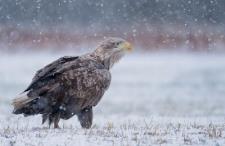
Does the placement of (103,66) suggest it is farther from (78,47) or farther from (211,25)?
(211,25)

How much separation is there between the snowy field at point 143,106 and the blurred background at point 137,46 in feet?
0.11

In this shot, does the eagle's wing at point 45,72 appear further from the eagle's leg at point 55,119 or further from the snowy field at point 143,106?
the snowy field at point 143,106

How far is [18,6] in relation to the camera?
116ft

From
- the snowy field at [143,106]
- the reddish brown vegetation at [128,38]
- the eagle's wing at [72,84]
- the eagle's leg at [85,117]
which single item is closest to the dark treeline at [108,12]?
the reddish brown vegetation at [128,38]

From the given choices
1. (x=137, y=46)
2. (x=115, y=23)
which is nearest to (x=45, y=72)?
(x=137, y=46)

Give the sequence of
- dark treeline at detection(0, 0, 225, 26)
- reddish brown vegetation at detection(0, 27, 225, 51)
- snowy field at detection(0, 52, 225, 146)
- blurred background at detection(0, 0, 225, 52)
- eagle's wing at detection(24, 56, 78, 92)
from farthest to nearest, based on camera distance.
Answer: dark treeline at detection(0, 0, 225, 26), blurred background at detection(0, 0, 225, 52), reddish brown vegetation at detection(0, 27, 225, 51), eagle's wing at detection(24, 56, 78, 92), snowy field at detection(0, 52, 225, 146)

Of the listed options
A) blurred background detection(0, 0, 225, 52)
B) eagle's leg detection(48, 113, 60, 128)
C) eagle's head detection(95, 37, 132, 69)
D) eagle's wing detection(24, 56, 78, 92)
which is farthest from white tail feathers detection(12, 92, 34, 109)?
blurred background detection(0, 0, 225, 52)

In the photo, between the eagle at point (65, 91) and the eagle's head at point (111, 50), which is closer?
the eagle at point (65, 91)

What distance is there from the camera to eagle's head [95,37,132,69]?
1089 cm

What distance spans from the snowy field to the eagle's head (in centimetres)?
87

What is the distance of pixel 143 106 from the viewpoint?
17875mm

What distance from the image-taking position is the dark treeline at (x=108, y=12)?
33.9 m

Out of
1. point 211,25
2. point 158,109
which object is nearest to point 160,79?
point 158,109

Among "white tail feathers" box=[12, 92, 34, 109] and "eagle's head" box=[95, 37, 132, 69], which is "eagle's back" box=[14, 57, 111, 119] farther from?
"eagle's head" box=[95, 37, 132, 69]
